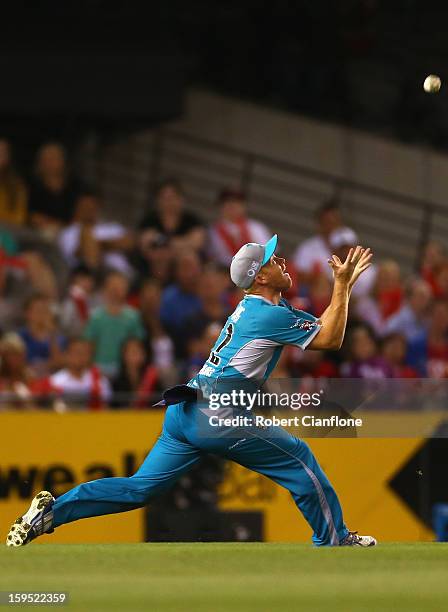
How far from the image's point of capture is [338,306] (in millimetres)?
10953

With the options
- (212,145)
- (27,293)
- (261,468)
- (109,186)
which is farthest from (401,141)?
(261,468)

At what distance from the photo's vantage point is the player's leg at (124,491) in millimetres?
11320

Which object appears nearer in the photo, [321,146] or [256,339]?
[256,339]

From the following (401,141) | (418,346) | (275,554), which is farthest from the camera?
(401,141)

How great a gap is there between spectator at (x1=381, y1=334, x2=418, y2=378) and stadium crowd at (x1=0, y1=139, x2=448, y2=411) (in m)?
0.02

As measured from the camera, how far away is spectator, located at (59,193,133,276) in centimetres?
1877

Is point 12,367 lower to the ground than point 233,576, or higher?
higher

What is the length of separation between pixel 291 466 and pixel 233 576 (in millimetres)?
1580

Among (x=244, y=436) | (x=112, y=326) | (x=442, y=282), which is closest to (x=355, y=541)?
(x=244, y=436)

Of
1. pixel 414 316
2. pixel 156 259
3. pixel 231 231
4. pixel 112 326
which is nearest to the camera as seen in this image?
pixel 112 326

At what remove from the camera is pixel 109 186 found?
22.4 m

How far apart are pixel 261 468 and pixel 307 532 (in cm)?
447

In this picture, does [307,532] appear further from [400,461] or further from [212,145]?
[212,145]

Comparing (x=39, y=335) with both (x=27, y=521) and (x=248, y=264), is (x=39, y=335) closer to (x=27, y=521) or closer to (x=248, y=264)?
(x=27, y=521)
